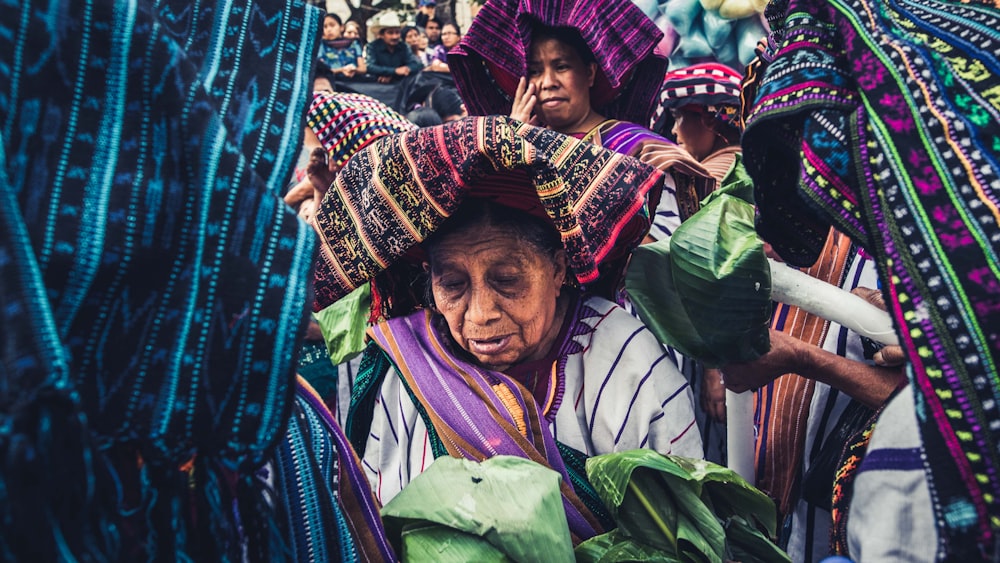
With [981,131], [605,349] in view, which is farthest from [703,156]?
[981,131]

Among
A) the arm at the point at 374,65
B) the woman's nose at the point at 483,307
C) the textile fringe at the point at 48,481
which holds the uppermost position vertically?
the arm at the point at 374,65

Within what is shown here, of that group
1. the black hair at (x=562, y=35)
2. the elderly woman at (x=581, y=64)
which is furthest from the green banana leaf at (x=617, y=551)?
the black hair at (x=562, y=35)

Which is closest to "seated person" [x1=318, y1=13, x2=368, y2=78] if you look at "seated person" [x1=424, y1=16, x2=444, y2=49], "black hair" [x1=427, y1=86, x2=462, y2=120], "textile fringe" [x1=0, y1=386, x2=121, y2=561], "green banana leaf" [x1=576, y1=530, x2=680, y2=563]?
"seated person" [x1=424, y1=16, x2=444, y2=49]

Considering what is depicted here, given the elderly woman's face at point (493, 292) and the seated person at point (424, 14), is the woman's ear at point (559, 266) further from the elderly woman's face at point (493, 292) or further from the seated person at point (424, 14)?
the seated person at point (424, 14)

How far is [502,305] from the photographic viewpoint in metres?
2.30

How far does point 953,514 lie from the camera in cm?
107

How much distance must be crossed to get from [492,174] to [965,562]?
1.51 metres

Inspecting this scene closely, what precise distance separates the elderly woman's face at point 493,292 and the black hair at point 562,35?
1614 mm

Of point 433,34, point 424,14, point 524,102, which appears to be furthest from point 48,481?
point 424,14

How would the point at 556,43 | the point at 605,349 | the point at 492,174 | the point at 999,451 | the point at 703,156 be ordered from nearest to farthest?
the point at 999,451 → the point at 492,174 → the point at 605,349 → the point at 556,43 → the point at 703,156

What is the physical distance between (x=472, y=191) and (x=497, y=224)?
0.13 m

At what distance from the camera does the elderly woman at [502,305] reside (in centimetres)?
212

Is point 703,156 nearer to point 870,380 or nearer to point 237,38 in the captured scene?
point 870,380

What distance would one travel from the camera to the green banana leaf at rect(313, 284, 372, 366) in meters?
2.90
